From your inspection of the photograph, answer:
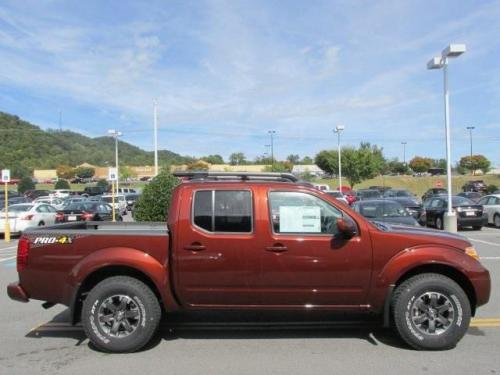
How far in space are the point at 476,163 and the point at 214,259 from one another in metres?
125

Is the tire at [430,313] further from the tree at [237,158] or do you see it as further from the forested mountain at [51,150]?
the tree at [237,158]

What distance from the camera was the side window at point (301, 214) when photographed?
559cm

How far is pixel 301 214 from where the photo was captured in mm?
5641

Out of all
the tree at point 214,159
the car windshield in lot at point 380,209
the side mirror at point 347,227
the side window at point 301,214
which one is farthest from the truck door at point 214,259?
the tree at point 214,159

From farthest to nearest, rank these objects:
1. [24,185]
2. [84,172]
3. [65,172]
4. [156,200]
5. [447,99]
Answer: [84,172] < [65,172] < [24,185] < [447,99] < [156,200]

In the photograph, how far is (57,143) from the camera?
137 metres

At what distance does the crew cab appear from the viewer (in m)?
5.46

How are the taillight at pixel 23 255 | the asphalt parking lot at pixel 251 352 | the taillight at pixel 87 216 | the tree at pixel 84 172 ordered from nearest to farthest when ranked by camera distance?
the asphalt parking lot at pixel 251 352 < the taillight at pixel 23 255 < the taillight at pixel 87 216 < the tree at pixel 84 172

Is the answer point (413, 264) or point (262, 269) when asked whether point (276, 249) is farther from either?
point (413, 264)

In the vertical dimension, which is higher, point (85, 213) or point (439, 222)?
point (85, 213)

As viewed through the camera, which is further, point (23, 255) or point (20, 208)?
point (20, 208)

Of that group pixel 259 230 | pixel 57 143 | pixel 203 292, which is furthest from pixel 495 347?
pixel 57 143

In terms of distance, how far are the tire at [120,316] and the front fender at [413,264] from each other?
7.81ft

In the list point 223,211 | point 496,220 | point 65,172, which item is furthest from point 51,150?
point 223,211
